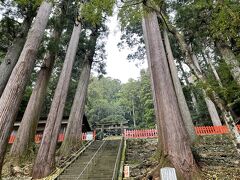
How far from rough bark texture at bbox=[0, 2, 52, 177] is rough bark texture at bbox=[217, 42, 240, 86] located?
6.30 metres

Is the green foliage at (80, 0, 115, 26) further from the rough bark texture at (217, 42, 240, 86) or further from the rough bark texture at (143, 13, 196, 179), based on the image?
the rough bark texture at (217, 42, 240, 86)

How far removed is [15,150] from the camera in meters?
8.80

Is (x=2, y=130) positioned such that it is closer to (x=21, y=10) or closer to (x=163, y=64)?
(x=163, y=64)

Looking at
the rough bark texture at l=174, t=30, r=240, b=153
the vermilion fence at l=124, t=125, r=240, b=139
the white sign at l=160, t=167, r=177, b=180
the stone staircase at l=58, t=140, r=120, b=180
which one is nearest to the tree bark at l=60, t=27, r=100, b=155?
the stone staircase at l=58, t=140, r=120, b=180

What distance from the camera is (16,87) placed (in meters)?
5.48

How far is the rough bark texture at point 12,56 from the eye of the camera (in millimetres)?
8031

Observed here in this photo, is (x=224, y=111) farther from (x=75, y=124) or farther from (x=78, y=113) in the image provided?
(x=78, y=113)

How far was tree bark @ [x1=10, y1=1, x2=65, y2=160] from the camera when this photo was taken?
29.2ft

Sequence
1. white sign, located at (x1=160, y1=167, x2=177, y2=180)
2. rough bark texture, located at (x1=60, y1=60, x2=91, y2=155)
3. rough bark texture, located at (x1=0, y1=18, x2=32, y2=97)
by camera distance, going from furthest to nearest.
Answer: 1. rough bark texture, located at (x1=60, y1=60, x2=91, y2=155)
2. rough bark texture, located at (x1=0, y1=18, x2=32, y2=97)
3. white sign, located at (x1=160, y1=167, x2=177, y2=180)

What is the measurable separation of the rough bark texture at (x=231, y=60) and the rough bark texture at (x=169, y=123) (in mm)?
2122

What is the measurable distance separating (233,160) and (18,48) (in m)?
9.60

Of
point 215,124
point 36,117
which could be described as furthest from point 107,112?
point 36,117

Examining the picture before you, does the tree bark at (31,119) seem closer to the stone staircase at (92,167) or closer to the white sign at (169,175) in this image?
the stone staircase at (92,167)

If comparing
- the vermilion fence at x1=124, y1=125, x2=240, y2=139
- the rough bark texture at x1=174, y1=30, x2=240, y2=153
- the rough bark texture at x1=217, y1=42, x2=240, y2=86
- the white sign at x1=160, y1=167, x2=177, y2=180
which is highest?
the rough bark texture at x1=217, y1=42, x2=240, y2=86
